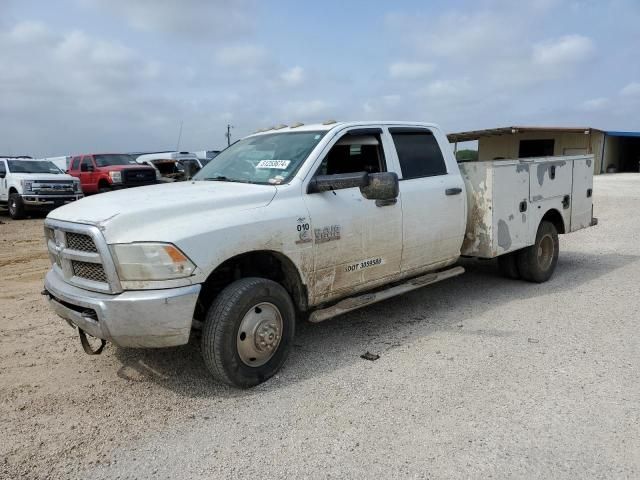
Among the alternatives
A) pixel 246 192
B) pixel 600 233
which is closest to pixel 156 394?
pixel 246 192

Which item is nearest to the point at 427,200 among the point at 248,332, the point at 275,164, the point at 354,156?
the point at 354,156

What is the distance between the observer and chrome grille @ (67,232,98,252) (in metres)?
3.50

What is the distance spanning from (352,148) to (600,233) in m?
7.99

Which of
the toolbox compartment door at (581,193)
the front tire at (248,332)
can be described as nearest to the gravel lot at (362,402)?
the front tire at (248,332)

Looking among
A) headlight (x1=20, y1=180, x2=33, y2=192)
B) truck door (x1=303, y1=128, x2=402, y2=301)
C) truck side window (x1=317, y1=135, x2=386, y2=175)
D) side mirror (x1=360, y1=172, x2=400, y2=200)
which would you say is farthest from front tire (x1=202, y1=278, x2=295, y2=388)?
headlight (x1=20, y1=180, x2=33, y2=192)

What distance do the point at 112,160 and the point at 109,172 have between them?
40.2 inches

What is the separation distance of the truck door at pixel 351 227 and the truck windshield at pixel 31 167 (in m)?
14.5

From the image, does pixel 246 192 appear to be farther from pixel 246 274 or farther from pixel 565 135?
pixel 565 135

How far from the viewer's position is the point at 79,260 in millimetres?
3572

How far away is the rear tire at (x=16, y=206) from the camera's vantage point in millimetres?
14859

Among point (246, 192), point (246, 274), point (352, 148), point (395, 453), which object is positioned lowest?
point (395, 453)

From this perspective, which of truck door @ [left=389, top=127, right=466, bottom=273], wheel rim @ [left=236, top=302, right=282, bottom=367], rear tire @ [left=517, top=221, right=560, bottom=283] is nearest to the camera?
wheel rim @ [left=236, top=302, right=282, bottom=367]

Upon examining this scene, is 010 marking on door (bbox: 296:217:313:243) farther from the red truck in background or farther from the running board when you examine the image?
the red truck in background

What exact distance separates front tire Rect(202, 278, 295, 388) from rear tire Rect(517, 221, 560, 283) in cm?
370
